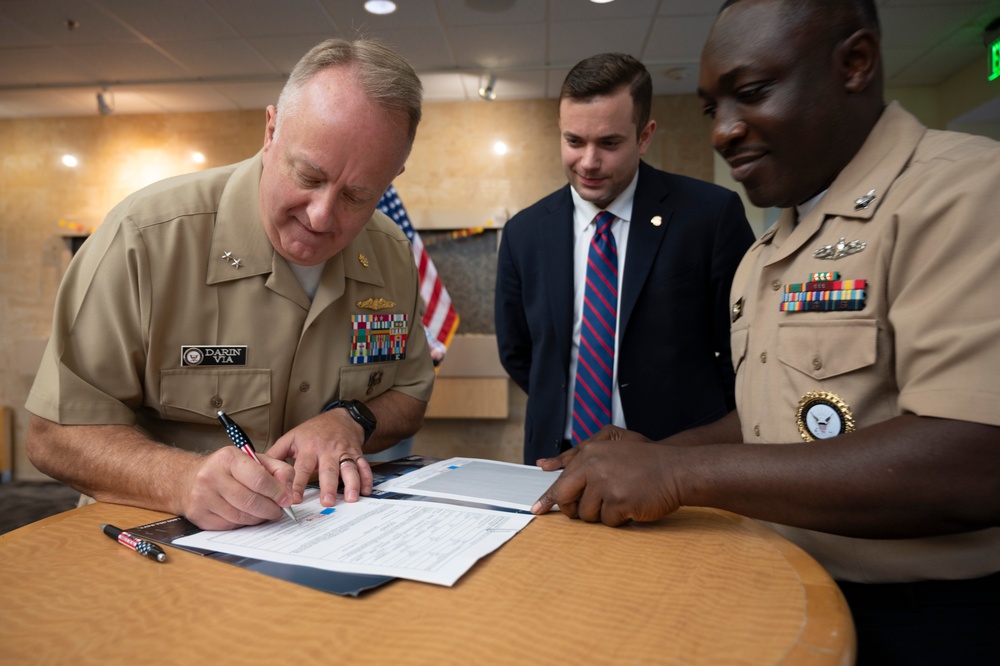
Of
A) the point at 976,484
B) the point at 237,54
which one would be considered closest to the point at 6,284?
the point at 237,54

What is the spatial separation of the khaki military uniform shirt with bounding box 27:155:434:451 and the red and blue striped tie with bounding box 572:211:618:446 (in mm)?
822

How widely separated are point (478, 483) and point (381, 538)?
364 mm

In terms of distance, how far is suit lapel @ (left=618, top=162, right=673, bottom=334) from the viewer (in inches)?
82.4

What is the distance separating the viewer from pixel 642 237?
214 cm

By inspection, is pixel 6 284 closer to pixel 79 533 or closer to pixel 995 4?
pixel 79 533

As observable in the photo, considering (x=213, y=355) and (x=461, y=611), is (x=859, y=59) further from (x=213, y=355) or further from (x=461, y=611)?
(x=213, y=355)

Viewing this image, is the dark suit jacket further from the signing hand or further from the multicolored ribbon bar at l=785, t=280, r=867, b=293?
the signing hand

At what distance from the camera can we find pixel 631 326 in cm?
209

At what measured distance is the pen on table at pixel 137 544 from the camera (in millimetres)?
832

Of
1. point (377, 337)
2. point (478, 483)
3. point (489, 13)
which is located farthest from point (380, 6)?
point (478, 483)

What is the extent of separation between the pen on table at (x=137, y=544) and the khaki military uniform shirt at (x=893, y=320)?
961mm

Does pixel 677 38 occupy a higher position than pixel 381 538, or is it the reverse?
pixel 677 38

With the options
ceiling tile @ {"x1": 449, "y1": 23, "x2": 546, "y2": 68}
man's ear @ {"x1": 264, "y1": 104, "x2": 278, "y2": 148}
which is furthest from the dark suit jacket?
ceiling tile @ {"x1": 449, "y1": 23, "x2": 546, "y2": 68}

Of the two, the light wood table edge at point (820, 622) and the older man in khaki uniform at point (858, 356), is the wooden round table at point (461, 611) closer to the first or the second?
the light wood table edge at point (820, 622)
